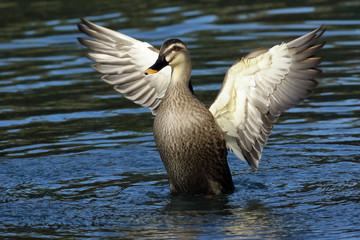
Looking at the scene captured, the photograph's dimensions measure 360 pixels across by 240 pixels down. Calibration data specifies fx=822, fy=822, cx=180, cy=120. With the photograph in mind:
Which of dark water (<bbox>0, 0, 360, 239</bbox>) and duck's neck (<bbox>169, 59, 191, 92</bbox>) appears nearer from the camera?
dark water (<bbox>0, 0, 360, 239</bbox>)

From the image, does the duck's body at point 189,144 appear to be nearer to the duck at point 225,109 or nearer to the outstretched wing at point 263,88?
the duck at point 225,109

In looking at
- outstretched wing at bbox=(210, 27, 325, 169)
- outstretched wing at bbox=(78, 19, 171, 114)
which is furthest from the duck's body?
outstretched wing at bbox=(78, 19, 171, 114)

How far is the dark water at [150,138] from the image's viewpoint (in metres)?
7.68

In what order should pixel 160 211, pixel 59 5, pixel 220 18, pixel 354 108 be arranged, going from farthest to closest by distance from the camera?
pixel 59 5 → pixel 220 18 → pixel 354 108 → pixel 160 211

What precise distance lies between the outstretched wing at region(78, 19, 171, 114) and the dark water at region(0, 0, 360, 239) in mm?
807

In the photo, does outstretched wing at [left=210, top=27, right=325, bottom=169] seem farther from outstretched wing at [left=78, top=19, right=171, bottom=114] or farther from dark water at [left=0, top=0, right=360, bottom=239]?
outstretched wing at [left=78, top=19, right=171, bottom=114]

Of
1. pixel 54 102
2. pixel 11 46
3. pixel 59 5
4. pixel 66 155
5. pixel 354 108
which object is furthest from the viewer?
pixel 59 5

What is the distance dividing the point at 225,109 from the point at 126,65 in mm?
1838

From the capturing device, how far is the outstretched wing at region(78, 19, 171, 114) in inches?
386

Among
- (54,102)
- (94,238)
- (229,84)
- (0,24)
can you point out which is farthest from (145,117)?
(0,24)

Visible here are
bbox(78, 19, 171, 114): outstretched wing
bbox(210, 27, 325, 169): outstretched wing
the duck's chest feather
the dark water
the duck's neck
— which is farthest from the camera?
bbox(78, 19, 171, 114): outstretched wing

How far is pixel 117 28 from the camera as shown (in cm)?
1611

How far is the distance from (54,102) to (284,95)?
4981 mm

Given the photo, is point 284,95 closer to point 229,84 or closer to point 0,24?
point 229,84
